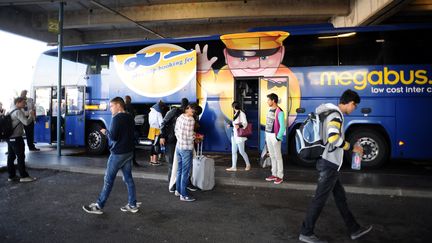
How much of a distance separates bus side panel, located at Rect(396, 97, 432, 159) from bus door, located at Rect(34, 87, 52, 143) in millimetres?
11078

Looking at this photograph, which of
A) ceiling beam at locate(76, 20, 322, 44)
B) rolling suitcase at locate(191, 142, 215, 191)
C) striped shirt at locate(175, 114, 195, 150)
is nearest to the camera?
striped shirt at locate(175, 114, 195, 150)

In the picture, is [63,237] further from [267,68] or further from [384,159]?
[384,159]

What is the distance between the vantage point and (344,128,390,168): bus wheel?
859 cm

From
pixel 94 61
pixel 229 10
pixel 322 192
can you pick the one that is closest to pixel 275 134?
pixel 322 192

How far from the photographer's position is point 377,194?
6.59m

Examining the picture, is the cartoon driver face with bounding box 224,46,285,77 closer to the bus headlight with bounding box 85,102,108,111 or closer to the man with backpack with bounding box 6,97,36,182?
the bus headlight with bounding box 85,102,108,111

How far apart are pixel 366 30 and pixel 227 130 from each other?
180 inches

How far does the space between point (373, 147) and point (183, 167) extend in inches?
212

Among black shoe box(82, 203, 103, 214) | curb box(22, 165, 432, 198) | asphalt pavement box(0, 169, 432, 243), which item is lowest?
asphalt pavement box(0, 169, 432, 243)

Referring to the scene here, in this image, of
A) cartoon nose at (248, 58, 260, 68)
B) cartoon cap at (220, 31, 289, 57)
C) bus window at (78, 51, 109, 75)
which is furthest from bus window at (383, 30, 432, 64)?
bus window at (78, 51, 109, 75)

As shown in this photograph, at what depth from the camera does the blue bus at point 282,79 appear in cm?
841

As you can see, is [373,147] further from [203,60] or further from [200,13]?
[200,13]

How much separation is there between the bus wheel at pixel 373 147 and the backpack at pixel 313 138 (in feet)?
16.5

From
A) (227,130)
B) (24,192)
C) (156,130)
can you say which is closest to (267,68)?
(227,130)
